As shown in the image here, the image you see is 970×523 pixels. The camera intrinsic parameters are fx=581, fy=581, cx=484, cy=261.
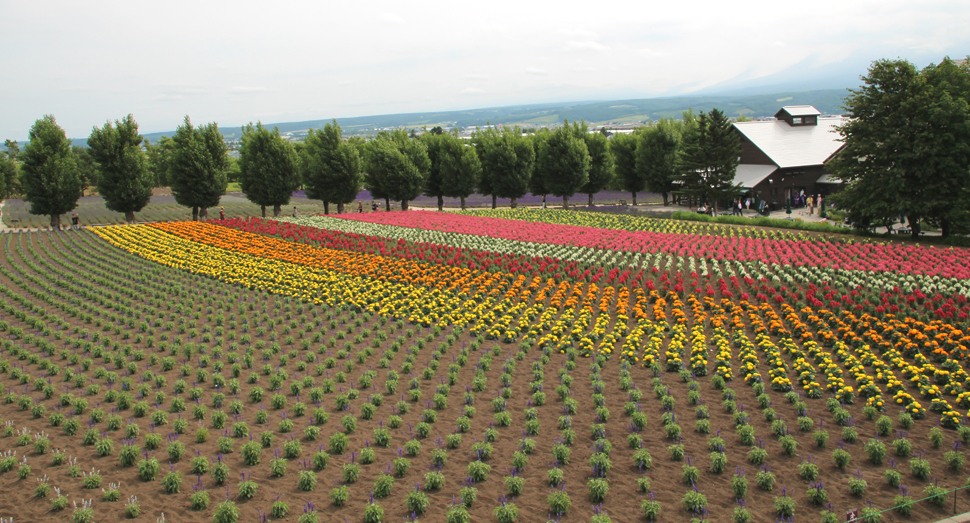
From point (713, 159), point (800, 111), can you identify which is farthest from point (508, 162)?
point (800, 111)

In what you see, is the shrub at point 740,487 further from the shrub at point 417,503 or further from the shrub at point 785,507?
the shrub at point 417,503

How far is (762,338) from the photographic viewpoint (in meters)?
14.9

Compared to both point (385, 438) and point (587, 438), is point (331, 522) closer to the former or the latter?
point (385, 438)

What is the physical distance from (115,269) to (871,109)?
3748cm

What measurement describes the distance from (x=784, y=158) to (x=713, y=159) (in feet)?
28.8

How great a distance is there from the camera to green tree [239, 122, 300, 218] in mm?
48562

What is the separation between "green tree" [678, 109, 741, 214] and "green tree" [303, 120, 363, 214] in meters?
27.4

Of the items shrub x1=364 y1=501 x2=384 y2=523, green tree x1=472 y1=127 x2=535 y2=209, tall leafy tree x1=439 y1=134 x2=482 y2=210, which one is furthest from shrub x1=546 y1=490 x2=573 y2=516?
green tree x1=472 y1=127 x2=535 y2=209

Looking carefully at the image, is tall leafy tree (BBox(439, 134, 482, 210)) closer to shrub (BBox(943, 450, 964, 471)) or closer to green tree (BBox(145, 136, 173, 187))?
green tree (BBox(145, 136, 173, 187))

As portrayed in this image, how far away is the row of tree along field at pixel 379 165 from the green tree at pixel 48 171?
0.07 m

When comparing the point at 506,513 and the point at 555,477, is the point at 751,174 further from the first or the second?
the point at 506,513

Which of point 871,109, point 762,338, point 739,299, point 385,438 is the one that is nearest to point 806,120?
point 871,109

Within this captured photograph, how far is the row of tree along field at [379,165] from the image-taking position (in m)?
43.7

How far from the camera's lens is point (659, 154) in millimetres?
54062
